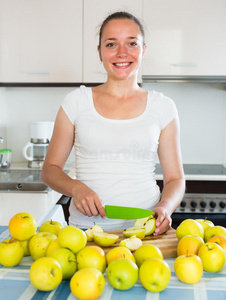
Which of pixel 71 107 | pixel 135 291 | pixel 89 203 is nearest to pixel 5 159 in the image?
pixel 71 107

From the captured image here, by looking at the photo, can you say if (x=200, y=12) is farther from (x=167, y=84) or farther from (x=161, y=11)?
(x=167, y=84)

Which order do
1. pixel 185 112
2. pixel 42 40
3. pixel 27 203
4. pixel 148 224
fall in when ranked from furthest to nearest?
1. pixel 185 112
2. pixel 42 40
3. pixel 27 203
4. pixel 148 224

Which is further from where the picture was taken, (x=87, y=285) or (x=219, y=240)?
(x=219, y=240)

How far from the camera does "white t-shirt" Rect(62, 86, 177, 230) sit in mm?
1398

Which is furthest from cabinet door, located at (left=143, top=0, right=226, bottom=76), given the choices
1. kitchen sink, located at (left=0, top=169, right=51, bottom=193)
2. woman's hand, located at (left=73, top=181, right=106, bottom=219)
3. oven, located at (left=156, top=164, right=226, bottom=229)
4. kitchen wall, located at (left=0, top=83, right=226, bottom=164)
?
woman's hand, located at (left=73, top=181, right=106, bottom=219)

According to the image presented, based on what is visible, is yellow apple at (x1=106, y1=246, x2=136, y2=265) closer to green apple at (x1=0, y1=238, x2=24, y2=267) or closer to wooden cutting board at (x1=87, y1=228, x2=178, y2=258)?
wooden cutting board at (x1=87, y1=228, x2=178, y2=258)

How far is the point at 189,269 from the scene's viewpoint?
803 millimetres

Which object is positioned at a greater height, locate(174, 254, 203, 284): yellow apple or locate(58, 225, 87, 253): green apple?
locate(58, 225, 87, 253): green apple

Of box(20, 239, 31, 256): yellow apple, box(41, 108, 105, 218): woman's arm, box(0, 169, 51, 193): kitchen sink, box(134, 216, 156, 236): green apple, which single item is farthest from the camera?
box(0, 169, 51, 193): kitchen sink

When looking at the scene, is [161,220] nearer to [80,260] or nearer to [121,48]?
[80,260]

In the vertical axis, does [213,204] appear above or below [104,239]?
below

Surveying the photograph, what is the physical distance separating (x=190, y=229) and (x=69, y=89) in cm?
218

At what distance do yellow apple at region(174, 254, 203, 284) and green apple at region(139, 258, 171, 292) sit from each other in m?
0.05

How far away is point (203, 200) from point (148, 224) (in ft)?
5.11
